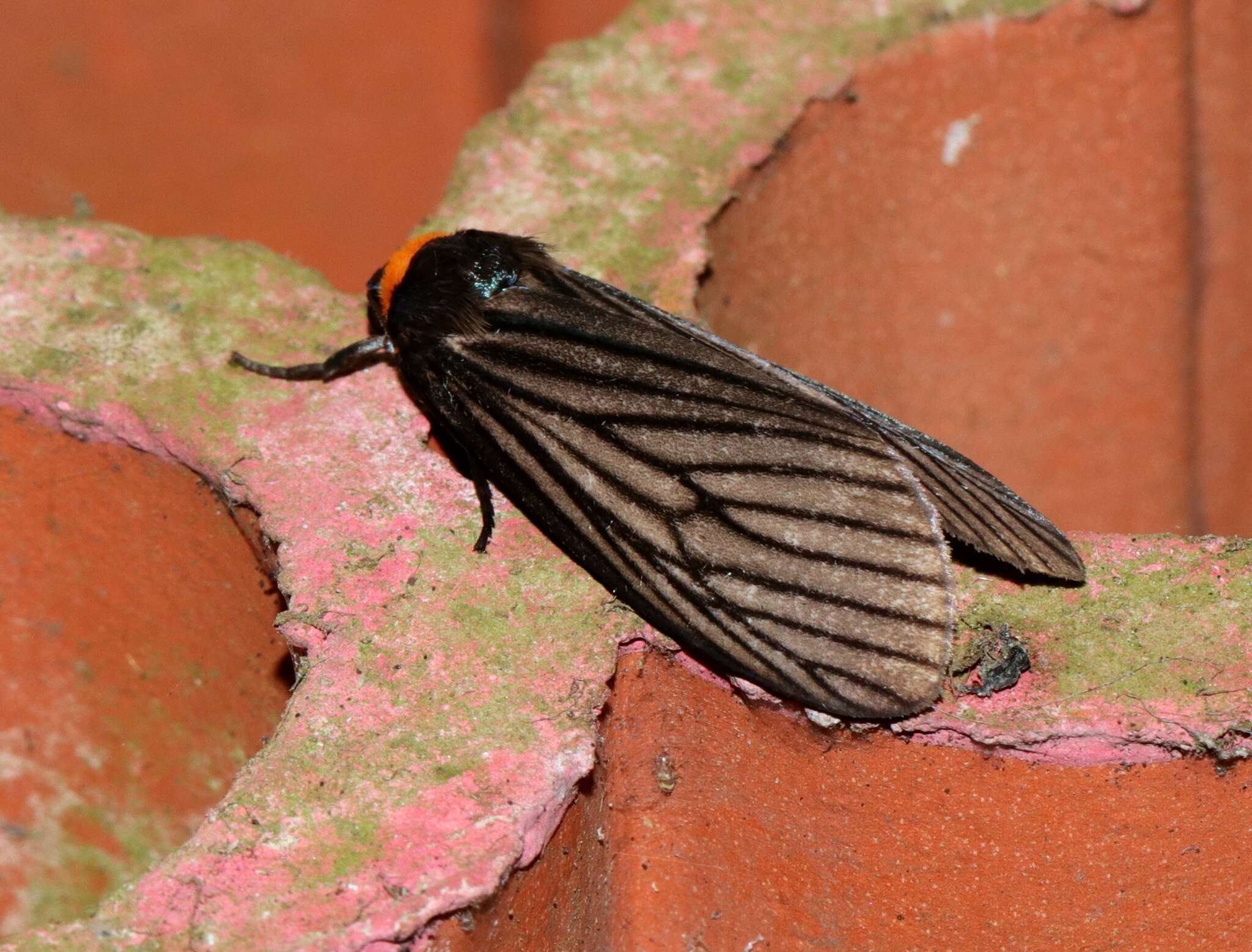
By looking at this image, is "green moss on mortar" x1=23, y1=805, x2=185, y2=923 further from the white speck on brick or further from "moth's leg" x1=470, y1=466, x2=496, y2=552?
the white speck on brick

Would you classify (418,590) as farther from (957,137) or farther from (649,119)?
(957,137)

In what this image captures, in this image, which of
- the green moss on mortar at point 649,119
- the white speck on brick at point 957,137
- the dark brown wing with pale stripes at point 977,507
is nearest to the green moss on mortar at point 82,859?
the green moss on mortar at point 649,119

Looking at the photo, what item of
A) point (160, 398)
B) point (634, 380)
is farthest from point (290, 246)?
point (634, 380)

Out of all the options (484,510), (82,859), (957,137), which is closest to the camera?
(484,510)

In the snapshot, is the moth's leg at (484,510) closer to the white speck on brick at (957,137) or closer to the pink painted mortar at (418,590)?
the pink painted mortar at (418,590)

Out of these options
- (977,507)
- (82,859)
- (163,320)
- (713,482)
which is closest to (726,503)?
(713,482)

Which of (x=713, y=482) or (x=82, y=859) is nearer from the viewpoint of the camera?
(x=713, y=482)

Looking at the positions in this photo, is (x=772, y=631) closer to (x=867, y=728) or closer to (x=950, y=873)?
(x=867, y=728)
